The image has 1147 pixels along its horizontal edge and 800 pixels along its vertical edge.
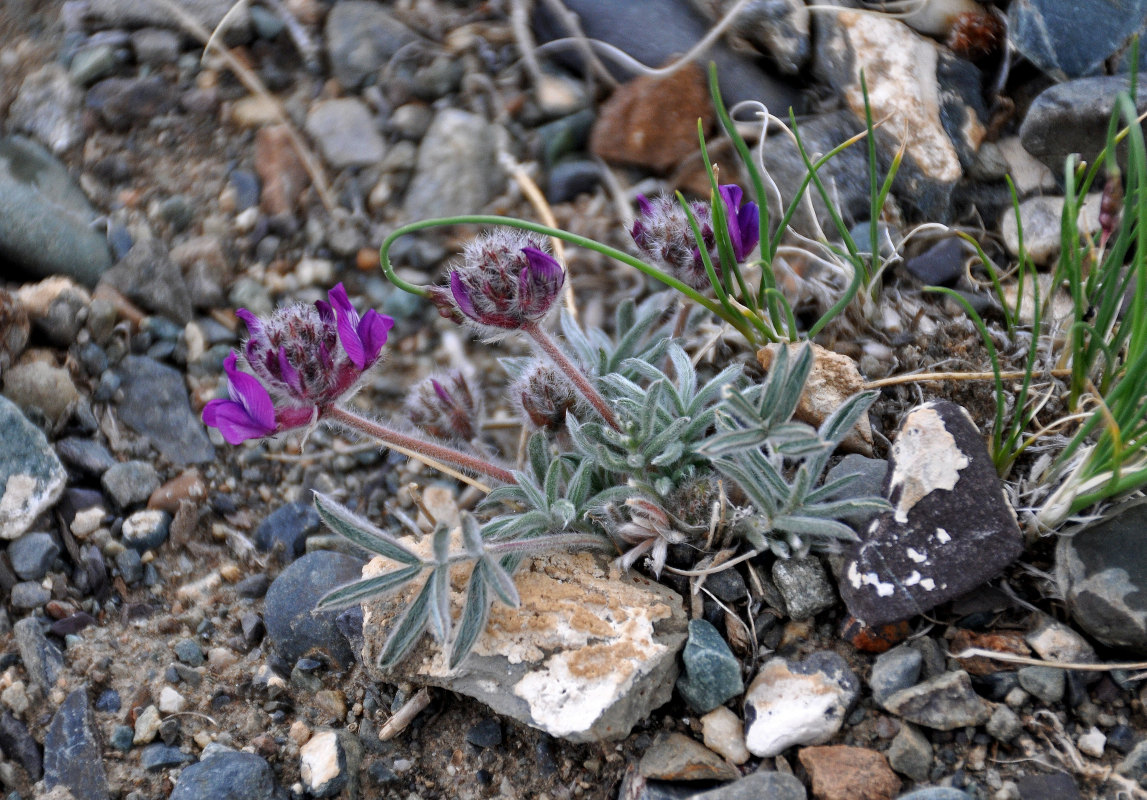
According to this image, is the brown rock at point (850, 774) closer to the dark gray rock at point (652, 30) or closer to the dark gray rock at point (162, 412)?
the dark gray rock at point (162, 412)

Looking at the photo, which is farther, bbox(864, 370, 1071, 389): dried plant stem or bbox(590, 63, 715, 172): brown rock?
bbox(590, 63, 715, 172): brown rock

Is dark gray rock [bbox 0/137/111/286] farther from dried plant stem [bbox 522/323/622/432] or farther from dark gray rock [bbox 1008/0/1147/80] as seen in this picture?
dark gray rock [bbox 1008/0/1147/80]

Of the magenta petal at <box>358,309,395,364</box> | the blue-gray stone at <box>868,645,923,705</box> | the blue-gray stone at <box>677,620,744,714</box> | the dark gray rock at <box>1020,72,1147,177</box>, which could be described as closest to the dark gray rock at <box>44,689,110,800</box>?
the magenta petal at <box>358,309,395,364</box>

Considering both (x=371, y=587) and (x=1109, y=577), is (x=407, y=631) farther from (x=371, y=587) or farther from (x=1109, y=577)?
(x=1109, y=577)

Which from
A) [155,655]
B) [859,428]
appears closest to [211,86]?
[155,655]

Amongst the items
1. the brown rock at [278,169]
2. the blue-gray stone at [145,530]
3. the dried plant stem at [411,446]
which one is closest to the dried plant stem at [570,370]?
the dried plant stem at [411,446]

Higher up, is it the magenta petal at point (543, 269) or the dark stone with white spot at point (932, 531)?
the magenta petal at point (543, 269)

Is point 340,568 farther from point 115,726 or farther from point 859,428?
point 859,428
